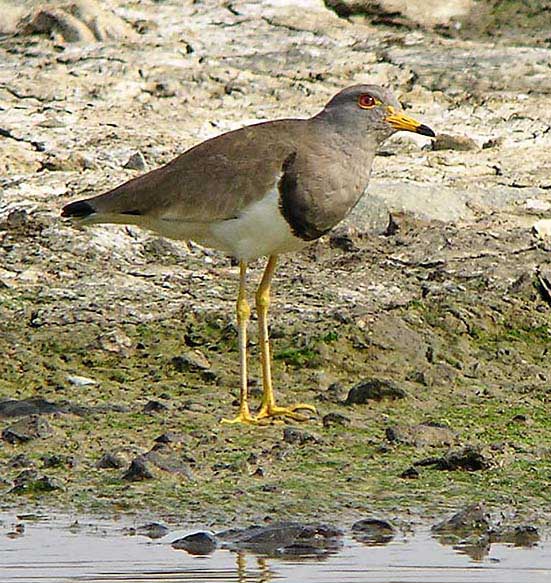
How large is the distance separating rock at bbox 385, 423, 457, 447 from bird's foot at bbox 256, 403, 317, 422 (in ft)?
1.70

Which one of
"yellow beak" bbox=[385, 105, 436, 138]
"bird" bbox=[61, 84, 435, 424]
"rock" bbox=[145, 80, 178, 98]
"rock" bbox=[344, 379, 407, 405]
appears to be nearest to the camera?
"bird" bbox=[61, 84, 435, 424]

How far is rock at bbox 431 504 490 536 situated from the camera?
6504 mm

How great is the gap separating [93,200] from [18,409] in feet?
3.97

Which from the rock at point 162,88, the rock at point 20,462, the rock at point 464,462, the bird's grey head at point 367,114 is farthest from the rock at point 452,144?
the rock at point 20,462

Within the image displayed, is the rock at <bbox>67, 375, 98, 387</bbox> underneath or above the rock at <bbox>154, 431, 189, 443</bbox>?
underneath

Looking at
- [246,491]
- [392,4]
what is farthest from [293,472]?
[392,4]

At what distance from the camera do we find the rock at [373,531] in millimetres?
6457

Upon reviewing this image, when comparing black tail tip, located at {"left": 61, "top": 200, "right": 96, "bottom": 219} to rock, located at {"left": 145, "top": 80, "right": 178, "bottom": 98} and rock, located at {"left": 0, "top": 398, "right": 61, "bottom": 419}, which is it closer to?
rock, located at {"left": 0, "top": 398, "right": 61, "bottom": 419}

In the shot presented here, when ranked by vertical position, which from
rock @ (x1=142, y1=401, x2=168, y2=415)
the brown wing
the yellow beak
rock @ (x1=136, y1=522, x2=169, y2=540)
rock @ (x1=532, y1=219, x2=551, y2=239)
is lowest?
rock @ (x1=136, y1=522, x2=169, y2=540)

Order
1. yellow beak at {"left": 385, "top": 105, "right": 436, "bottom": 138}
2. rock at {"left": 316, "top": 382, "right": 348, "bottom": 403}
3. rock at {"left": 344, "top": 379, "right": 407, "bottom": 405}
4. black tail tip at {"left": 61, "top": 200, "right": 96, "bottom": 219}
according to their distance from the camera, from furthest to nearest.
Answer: black tail tip at {"left": 61, "top": 200, "right": 96, "bottom": 219}
yellow beak at {"left": 385, "top": 105, "right": 436, "bottom": 138}
rock at {"left": 316, "top": 382, "right": 348, "bottom": 403}
rock at {"left": 344, "top": 379, "right": 407, "bottom": 405}

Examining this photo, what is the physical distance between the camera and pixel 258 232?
26.9ft

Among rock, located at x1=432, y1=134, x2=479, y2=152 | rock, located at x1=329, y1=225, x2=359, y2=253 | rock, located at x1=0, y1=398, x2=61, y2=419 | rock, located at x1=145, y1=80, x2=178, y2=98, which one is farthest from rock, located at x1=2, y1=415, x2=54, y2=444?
rock, located at x1=145, y1=80, x2=178, y2=98

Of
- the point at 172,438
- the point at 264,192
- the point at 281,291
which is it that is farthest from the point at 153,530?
the point at 281,291

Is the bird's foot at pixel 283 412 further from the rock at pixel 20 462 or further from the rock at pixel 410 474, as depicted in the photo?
the rock at pixel 20 462
